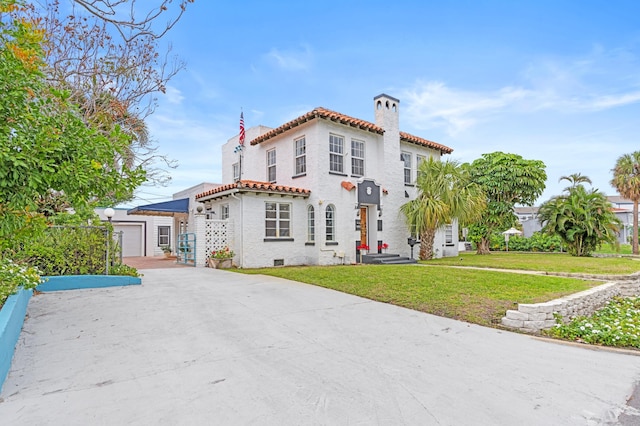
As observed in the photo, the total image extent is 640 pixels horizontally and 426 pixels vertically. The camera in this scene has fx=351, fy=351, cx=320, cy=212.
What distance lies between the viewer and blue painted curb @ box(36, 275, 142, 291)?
26.8 feet

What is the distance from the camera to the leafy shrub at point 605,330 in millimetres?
5438

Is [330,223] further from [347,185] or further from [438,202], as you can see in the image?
[438,202]

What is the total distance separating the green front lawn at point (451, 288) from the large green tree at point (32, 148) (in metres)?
5.91

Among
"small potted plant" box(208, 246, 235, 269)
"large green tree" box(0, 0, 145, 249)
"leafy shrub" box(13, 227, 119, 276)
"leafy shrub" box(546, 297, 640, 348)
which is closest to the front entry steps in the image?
"small potted plant" box(208, 246, 235, 269)

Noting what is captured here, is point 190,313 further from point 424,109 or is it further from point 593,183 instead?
point 593,183

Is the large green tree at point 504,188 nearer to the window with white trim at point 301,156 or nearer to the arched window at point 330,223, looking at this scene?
the arched window at point 330,223

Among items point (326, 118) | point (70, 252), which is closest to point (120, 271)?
point (70, 252)

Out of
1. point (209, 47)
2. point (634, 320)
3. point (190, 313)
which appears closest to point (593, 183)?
point (634, 320)

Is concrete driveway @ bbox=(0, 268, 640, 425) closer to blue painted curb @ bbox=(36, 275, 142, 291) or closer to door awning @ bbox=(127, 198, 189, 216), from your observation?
blue painted curb @ bbox=(36, 275, 142, 291)

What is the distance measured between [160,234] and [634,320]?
972 inches

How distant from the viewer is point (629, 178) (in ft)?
82.7

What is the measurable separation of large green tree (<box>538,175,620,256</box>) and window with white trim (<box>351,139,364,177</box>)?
11819 millimetres

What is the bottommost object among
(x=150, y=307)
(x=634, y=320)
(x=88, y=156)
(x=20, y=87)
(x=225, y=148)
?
(x=634, y=320)

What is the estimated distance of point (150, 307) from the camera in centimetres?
671
